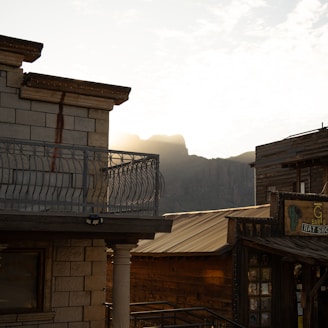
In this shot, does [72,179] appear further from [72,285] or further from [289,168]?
[289,168]

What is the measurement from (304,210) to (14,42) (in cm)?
1049

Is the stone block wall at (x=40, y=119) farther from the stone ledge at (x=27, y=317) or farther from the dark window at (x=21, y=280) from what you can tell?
the stone ledge at (x=27, y=317)

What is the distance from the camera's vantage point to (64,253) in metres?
12.1

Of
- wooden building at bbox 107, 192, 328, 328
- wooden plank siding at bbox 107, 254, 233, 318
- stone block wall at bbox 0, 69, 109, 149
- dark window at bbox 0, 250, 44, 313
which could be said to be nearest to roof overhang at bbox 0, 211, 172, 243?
dark window at bbox 0, 250, 44, 313

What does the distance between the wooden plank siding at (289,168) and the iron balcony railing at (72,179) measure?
1580cm

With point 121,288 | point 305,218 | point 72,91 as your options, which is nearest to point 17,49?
point 72,91

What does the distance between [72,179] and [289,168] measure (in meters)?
20.8

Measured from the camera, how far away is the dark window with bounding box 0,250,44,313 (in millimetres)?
11578

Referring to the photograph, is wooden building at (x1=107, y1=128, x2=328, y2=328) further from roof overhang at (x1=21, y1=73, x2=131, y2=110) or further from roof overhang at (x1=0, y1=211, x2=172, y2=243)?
roof overhang at (x1=21, y1=73, x2=131, y2=110)

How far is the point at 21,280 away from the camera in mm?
11766

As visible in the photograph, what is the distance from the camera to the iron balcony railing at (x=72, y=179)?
445 inches

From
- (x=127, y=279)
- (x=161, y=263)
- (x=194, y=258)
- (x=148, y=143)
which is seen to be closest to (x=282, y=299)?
(x=194, y=258)

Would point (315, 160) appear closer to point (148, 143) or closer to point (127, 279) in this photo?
point (127, 279)

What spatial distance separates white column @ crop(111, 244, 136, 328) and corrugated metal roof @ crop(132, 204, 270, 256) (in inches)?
192
